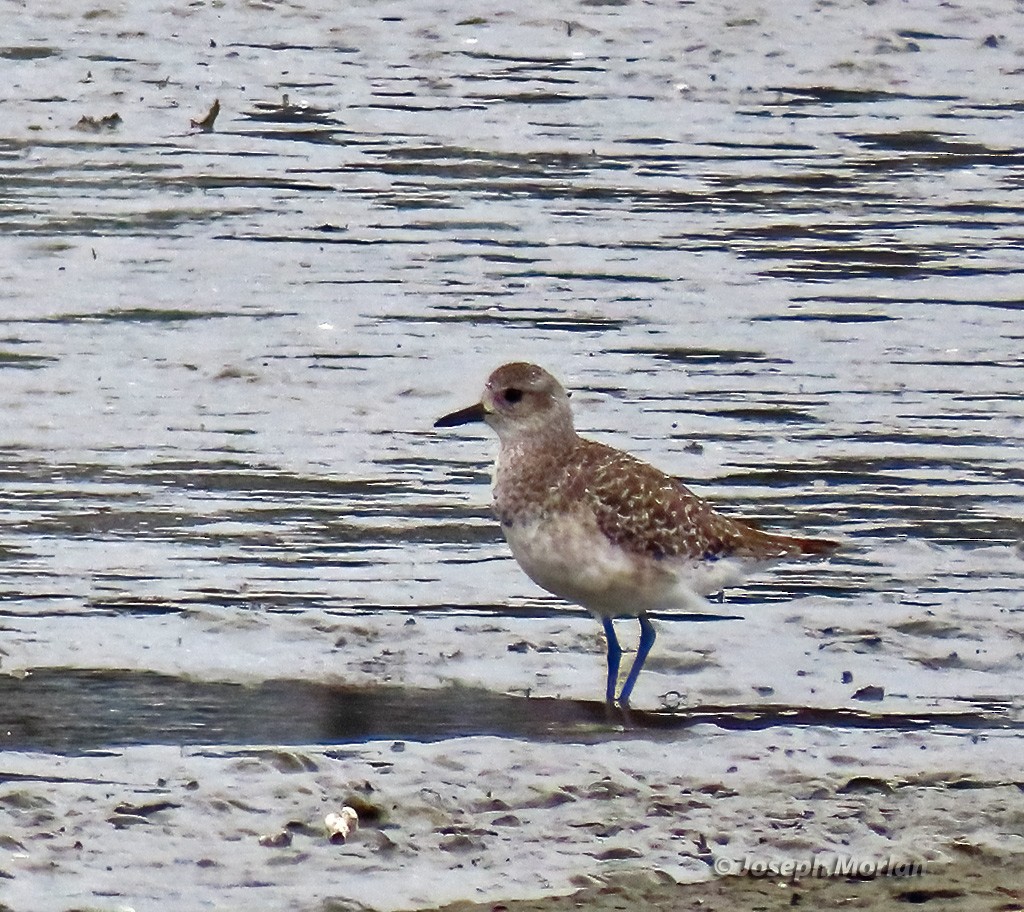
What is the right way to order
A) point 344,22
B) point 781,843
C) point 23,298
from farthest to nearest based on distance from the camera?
point 344,22
point 23,298
point 781,843

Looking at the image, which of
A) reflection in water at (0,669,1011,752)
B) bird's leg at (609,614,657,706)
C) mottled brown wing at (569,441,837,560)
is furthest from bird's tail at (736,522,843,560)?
reflection in water at (0,669,1011,752)

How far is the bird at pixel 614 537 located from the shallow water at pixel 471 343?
224mm

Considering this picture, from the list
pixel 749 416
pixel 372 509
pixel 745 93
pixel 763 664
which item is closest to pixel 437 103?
pixel 745 93

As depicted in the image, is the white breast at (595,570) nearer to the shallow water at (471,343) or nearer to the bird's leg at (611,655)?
the bird's leg at (611,655)

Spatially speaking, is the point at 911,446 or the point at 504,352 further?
the point at 504,352

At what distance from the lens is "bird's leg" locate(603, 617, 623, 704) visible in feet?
23.3

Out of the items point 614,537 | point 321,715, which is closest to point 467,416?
point 614,537

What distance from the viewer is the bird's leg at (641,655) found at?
7043 mm

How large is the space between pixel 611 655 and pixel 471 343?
3.37 m

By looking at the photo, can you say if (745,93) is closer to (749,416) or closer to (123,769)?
(749,416)

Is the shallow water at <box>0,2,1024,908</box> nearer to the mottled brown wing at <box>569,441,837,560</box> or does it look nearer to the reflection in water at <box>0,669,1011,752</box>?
the reflection in water at <box>0,669,1011,752</box>

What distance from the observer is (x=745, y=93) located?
14992mm

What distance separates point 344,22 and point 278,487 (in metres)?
8.60

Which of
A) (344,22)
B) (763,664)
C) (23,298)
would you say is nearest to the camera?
(763,664)
